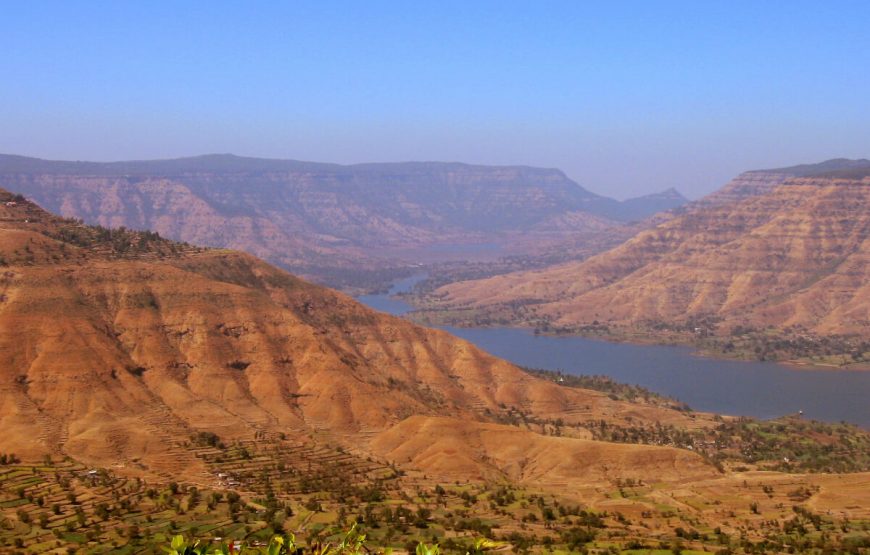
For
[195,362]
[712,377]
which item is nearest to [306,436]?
[195,362]

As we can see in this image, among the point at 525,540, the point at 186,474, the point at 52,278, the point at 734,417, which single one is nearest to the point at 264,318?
the point at 52,278

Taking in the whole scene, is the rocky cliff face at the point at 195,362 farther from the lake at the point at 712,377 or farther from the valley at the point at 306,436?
the lake at the point at 712,377

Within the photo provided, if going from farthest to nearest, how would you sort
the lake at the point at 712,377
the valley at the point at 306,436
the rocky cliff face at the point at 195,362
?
1. the lake at the point at 712,377
2. the rocky cliff face at the point at 195,362
3. the valley at the point at 306,436

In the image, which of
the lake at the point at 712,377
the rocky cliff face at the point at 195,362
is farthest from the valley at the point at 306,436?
the lake at the point at 712,377

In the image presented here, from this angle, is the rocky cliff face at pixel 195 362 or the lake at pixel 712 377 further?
the lake at pixel 712 377

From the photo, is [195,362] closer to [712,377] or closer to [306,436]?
[306,436]

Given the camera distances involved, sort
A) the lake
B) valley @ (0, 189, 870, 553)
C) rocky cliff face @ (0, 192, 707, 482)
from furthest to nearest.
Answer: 1. the lake
2. rocky cliff face @ (0, 192, 707, 482)
3. valley @ (0, 189, 870, 553)

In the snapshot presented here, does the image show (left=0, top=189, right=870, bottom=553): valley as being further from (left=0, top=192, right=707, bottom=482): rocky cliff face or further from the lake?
the lake

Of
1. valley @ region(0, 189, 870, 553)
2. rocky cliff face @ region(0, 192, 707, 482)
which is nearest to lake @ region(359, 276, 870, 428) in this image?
valley @ region(0, 189, 870, 553)

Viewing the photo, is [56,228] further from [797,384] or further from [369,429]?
[797,384]
